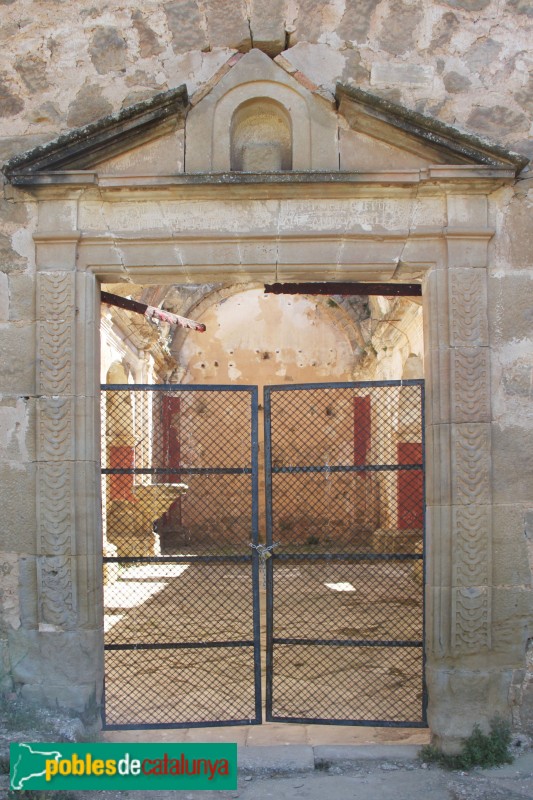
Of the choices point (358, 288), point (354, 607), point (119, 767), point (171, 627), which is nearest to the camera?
point (119, 767)

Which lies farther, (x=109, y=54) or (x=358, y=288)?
(x=358, y=288)

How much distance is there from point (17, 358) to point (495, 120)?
3090mm

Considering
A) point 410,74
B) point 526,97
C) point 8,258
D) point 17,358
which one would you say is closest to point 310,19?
point 410,74

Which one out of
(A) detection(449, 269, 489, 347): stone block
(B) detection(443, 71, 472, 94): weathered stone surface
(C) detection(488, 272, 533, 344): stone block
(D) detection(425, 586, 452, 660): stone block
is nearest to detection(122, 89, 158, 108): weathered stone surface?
(B) detection(443, 71, 472, 94): weathered stone surface

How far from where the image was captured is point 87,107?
4.57 m

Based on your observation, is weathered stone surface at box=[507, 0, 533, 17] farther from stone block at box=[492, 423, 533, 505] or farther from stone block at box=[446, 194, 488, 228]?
stone block at box=[492, 423, 533, 505]

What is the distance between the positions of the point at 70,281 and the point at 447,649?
294cm

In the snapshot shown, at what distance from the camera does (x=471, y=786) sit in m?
3.87

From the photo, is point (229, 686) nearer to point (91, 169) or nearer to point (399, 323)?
point (91, 169)

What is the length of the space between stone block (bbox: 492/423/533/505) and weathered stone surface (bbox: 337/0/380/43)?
2.42 m

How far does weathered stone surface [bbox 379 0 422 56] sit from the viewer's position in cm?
456

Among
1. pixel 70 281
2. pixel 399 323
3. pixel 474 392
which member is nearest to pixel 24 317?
pixel 70 281

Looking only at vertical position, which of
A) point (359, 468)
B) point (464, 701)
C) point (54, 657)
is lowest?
point (464, 701)

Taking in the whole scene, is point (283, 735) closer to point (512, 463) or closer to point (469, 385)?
point (512, 463)
